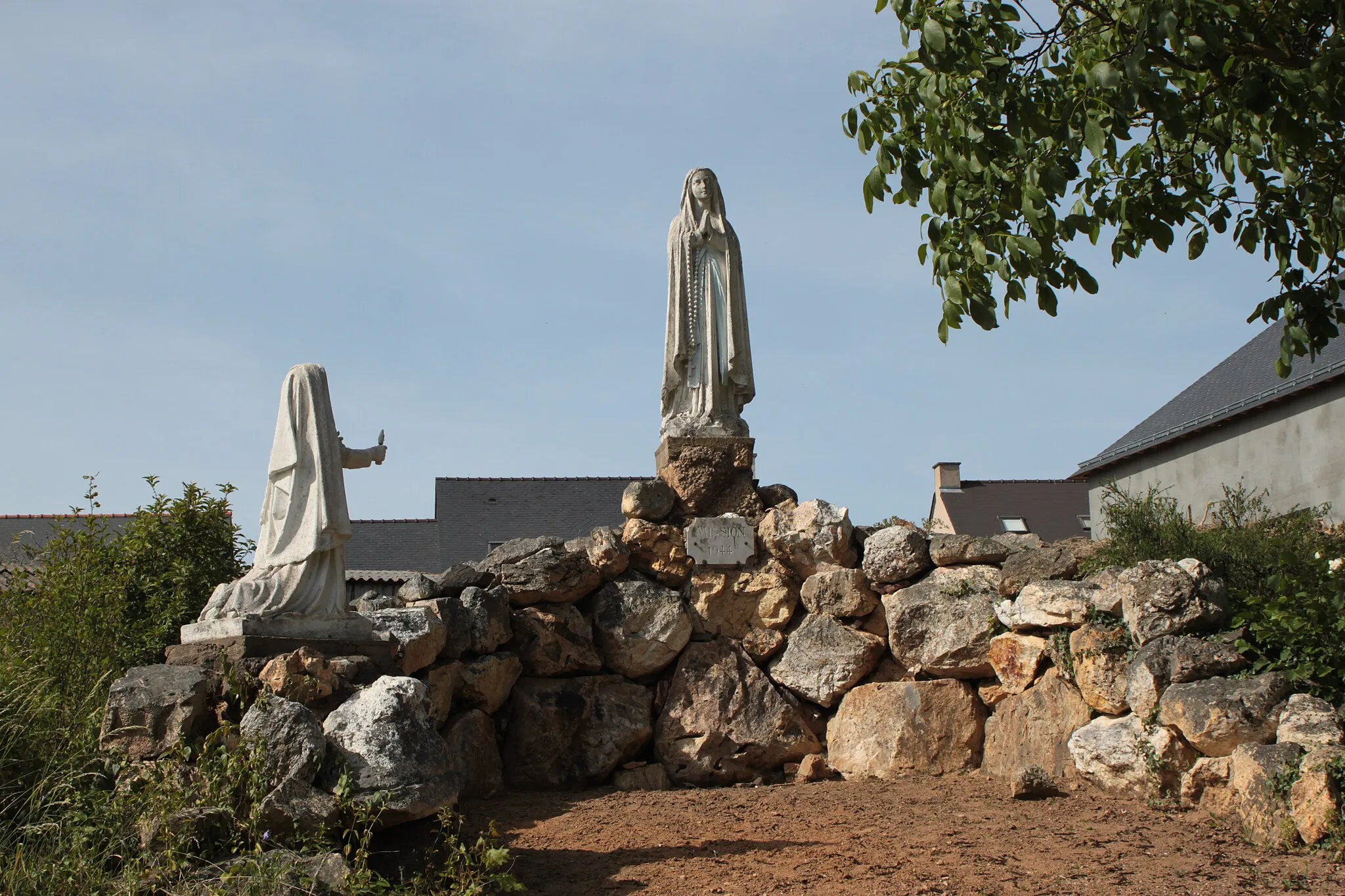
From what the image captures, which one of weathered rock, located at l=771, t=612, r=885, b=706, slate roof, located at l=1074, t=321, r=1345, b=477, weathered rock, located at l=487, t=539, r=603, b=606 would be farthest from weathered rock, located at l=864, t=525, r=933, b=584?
slate roof, located at l=1074, t=321, r=1345, b=477

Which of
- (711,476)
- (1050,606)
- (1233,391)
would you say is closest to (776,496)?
(711,476)

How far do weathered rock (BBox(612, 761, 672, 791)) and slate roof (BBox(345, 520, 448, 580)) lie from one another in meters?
10.7

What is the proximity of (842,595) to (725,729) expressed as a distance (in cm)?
125

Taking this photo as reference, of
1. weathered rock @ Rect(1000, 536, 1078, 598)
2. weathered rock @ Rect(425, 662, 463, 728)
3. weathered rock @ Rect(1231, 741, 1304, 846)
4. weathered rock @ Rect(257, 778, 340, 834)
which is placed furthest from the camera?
weathered rock @ Rect(1000, 536, 1078, 598)

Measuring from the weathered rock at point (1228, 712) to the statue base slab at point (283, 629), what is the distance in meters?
4.39

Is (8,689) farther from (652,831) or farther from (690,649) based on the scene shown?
(690,649)

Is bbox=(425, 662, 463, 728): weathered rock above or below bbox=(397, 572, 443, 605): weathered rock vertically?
below

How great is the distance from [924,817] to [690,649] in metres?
2.58

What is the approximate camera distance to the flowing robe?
7.04 meters

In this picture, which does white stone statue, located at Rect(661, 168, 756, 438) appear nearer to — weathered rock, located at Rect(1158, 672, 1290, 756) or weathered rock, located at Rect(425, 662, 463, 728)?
weathered rock, located at Rect(425, 662, 463, 728)

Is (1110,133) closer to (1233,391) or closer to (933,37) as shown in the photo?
(933,37)

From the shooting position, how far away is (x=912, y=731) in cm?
890

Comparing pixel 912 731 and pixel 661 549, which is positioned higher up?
pixel 661 549

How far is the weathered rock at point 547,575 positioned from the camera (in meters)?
9.13
